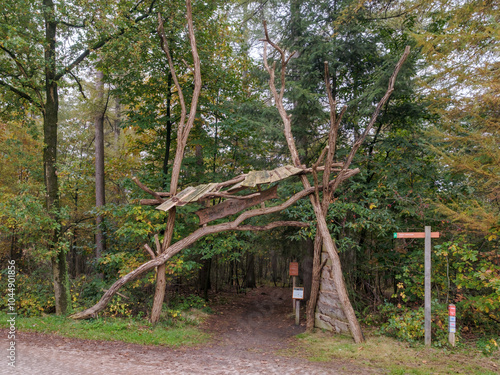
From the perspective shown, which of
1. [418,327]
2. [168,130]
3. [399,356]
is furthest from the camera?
[168,130]

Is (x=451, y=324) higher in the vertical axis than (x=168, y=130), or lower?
lower

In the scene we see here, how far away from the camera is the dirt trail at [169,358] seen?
4.95m

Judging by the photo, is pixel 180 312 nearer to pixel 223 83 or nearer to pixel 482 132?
pixel 223 83

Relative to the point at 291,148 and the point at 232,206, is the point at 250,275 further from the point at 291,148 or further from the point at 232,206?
the point at 291,148

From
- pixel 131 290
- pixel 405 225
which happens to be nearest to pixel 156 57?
pixel 131 290

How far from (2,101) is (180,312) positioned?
26.0 ft

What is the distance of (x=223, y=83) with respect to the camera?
34.4ft

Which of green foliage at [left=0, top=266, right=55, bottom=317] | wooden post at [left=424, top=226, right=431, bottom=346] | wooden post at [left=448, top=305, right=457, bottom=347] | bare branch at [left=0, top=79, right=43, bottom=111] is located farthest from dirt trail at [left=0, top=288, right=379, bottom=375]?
bare branch at [left=0, top=79, right=43, bottom=111]

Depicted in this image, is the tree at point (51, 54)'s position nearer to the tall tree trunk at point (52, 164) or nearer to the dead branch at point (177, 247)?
the tall tree trunk at point (52, 164)

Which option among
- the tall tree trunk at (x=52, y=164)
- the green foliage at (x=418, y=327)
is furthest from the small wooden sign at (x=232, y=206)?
the tall tree trunk at (x=52, y=164)

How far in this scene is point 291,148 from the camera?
8078mm

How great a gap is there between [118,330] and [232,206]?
3.78 metres

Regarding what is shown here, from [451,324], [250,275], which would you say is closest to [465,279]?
[451,324]

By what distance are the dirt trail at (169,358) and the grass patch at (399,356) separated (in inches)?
17.4
